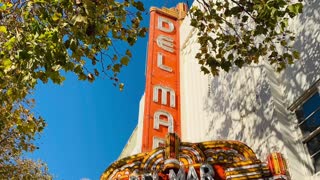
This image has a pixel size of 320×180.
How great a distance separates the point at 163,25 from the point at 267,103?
10.4 metres

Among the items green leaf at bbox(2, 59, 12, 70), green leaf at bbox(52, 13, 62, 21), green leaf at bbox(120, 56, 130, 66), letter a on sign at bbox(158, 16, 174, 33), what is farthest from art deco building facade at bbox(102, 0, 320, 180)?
Result: green leaf at bbox(2, 59, 12, 70)

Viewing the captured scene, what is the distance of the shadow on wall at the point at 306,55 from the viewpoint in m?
9.64

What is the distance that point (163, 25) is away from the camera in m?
19.8

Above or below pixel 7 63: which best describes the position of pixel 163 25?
above

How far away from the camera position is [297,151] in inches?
371

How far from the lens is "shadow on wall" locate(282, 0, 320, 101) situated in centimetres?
964

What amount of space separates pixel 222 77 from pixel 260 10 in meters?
4.73

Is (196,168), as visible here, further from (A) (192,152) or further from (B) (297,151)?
(B) (297,151)


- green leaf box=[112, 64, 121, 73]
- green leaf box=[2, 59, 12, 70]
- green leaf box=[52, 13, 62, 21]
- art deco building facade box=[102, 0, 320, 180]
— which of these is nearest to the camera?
green leaf box=[2, 59, 12, 70]

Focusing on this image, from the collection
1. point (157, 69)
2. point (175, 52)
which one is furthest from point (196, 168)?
point (175, 52)

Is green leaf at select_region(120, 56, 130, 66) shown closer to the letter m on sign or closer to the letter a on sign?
the letter m on sign

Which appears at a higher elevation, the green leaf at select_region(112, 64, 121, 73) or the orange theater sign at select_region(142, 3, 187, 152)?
the orange theater sign at select_region(142, 3, 187, 152)

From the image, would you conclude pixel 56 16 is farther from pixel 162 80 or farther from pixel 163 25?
pixel 163 25

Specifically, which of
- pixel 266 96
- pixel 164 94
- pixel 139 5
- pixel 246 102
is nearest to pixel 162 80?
pixel 164 94
